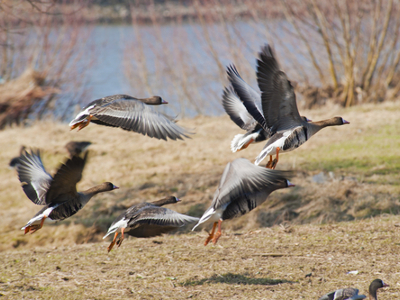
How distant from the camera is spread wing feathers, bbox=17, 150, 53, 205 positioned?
489cm

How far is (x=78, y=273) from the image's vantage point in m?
5.05

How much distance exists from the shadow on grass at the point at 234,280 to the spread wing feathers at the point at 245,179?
1116mm

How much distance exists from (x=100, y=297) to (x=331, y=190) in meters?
4.76

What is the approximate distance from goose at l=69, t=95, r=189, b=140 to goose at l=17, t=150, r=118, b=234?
548 millimetres

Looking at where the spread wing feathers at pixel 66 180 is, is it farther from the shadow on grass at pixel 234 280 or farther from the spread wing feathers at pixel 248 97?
the spread wing feathers at pixel 248 97

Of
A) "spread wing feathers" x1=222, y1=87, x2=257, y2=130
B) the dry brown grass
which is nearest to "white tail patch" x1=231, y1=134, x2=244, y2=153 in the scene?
"spread wing feathers" x1=222, y1=87, x2=257, y2=130

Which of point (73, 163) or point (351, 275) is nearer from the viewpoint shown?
point (73, 163)

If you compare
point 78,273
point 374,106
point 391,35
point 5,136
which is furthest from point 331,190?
point 391,35

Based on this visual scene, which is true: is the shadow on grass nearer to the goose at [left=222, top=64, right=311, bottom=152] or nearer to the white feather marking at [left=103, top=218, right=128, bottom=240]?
the white feather marking at [left=103, top=218, right=128, bottom=240]

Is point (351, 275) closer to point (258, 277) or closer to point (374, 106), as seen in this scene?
point (258, 277)

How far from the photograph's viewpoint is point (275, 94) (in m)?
4.61

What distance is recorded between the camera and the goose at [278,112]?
441 centimetres

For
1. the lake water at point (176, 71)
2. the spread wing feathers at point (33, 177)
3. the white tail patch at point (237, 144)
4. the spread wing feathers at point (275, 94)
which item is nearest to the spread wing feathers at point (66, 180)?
the spread wing feathers at point (33, 177)

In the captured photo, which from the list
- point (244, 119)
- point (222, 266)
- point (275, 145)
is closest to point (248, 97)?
point (244, 119)
